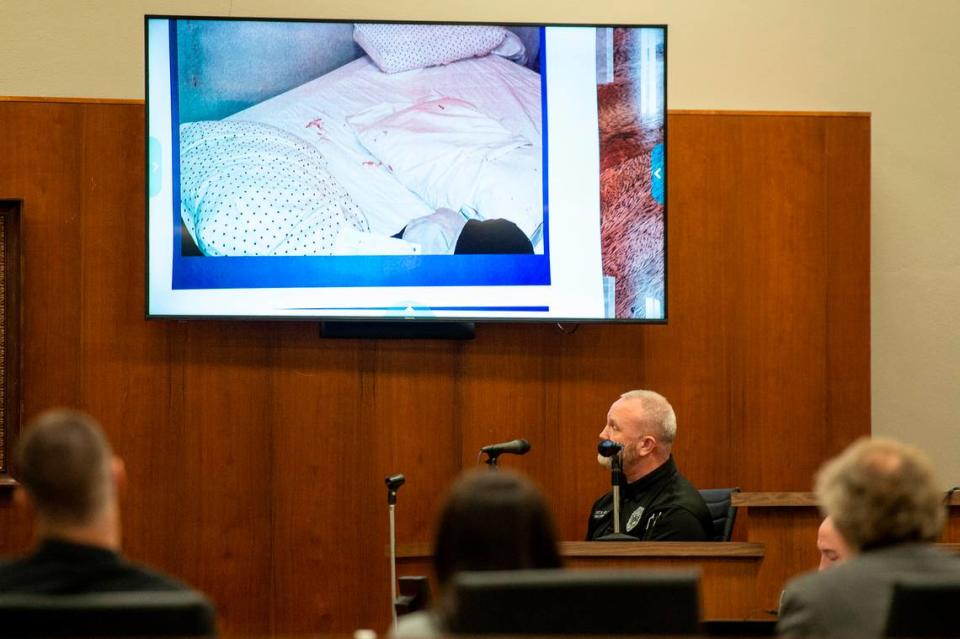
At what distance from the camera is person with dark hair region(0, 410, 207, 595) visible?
2.46 m

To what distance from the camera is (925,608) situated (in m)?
2.43

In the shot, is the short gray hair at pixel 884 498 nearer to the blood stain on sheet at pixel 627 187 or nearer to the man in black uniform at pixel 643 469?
the man in black uniform at pixel 643 469

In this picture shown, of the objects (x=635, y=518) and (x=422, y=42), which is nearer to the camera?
(x=635, y=518)

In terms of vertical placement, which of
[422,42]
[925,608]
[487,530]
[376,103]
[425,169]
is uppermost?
[422,42]

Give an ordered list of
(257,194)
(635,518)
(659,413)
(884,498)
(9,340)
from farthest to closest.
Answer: (257,194)
(9,340)
(659,413)
(635,518)
(884,498)

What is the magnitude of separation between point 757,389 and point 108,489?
4.07 metres

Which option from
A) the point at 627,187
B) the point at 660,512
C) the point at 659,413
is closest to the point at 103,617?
the point at 660,512

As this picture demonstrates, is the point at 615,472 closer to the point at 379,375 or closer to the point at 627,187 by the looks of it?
the point at 379,375

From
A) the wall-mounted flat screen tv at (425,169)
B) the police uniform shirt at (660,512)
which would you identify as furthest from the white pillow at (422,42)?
the police uniform shirt at (660,512)

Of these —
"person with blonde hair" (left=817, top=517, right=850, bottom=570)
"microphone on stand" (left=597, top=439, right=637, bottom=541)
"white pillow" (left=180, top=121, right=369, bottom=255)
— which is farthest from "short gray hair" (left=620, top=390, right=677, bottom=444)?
"person with blonde hair" (left=817, top=517, right=850, bottom=570)

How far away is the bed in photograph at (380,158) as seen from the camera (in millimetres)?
5949

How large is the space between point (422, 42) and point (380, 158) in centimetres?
52

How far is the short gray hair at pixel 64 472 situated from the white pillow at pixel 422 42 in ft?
12.2

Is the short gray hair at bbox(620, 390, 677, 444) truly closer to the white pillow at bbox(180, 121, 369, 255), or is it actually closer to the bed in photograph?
the bed in photograph
